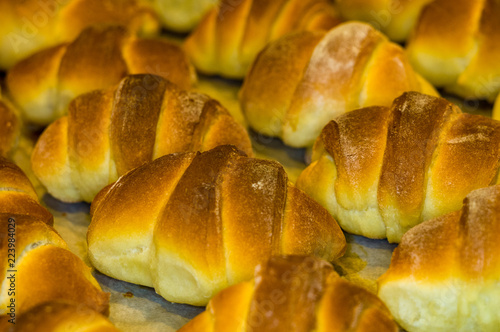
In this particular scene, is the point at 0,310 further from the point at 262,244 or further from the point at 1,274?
the point at 262,244

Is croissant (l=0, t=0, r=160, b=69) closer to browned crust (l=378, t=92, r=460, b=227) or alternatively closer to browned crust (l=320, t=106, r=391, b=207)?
browned crust (l=320, t=106, r=391, b=207)

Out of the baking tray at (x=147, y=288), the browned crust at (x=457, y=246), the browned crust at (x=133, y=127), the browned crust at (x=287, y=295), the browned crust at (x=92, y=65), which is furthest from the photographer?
the browned crust at (x=92, y=65)

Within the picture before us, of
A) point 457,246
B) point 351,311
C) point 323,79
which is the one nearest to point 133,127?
point 323,79

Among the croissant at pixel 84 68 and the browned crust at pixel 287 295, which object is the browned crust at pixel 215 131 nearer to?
the croissant at pixel 84 68

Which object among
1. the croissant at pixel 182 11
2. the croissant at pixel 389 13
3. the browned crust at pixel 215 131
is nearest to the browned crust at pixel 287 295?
the browned crust at pixel 215 131

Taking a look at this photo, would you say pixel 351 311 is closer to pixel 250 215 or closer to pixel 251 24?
pixel 250 215

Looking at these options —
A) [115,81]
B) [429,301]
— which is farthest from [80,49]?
[429,301]
